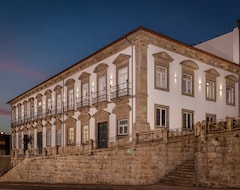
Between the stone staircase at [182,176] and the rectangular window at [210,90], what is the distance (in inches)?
358

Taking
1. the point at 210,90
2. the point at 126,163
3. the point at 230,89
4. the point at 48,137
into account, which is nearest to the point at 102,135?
the point at 126,163

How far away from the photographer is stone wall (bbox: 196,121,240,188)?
16422mm

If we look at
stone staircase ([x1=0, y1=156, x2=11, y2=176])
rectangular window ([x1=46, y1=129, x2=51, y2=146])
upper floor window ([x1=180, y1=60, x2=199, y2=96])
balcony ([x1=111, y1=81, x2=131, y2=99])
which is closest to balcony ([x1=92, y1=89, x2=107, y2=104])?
balcony ([x1=111, y1=81, x2=131, y2=99])

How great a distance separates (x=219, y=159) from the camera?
16969mm

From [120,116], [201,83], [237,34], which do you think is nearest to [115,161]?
[120,116]

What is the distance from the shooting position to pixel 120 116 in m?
23.5

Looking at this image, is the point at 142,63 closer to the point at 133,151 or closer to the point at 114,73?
the point at 114,73

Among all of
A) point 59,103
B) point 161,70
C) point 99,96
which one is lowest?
point 59,103

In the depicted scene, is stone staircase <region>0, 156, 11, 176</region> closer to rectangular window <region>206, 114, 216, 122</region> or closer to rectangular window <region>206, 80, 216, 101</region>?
rectangular window <region>206, 114, 216, 122</region>

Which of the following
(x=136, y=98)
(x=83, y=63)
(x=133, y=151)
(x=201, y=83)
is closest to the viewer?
(x=133, y=151)

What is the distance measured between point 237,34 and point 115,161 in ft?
66.9

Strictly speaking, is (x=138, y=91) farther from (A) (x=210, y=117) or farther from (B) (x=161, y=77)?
(A) (x=210, y=117)

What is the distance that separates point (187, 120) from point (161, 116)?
3.21m

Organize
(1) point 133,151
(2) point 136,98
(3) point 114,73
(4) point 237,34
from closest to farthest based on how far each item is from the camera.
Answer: (1) point 133,151 < (2) point 136,98 < (3) point 114,73 < (4) point 237,34
